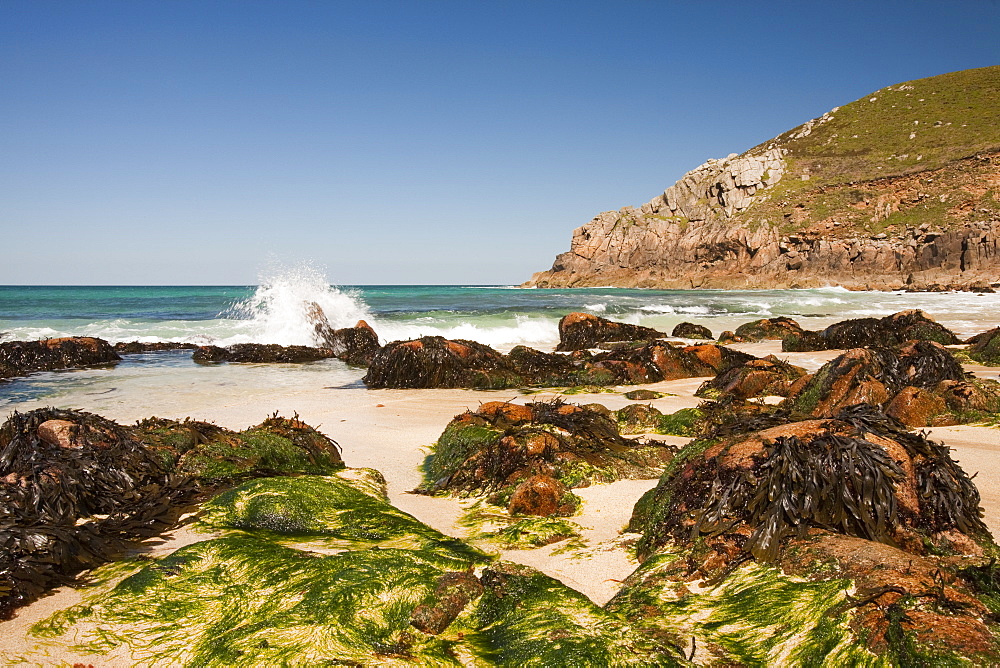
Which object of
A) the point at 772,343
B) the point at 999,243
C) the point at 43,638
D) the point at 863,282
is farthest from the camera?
the point at 863,282

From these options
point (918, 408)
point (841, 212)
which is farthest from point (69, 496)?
point (841, 212)

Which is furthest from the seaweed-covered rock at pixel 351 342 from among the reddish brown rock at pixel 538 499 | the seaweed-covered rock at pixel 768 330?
the reddish brown rock at pixel 538 499

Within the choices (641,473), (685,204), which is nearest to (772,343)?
(641,473)

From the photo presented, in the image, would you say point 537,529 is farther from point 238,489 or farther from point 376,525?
point 238,489

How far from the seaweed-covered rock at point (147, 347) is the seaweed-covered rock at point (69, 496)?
1072 centimetres

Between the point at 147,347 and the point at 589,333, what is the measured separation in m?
10.8

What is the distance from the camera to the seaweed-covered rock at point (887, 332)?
39.9 feet

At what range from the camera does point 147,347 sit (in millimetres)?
14367

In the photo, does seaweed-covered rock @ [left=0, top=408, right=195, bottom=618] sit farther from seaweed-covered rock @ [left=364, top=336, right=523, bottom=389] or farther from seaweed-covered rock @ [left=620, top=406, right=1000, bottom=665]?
seaweed-covered rock @ [left=364, top=336, right=523, bottom=389]

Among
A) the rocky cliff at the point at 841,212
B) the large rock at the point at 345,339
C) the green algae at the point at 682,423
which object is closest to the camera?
the green algae at the point at 682,423

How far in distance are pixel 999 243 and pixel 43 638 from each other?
219ft

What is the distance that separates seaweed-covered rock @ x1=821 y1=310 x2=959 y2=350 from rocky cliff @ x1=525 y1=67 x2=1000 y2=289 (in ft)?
145

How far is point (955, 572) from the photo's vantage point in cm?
195

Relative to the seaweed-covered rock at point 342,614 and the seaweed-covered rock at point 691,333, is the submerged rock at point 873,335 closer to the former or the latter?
the seaweed-covered rock at point 691,333
